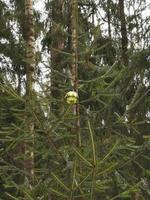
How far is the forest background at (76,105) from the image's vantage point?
4207mm

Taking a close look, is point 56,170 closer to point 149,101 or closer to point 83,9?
point 149,101

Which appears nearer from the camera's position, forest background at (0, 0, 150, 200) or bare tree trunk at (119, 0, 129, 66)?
forest background at (0, 0, 150, 200)

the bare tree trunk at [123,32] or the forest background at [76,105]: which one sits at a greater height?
the bare tree trunk at [123,32]

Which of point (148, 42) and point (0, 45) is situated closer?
point (148, 42)

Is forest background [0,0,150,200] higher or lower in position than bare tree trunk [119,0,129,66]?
lower

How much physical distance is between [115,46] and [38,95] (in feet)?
22.7

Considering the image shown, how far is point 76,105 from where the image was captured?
15.8ft

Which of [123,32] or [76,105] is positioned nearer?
[76,105]

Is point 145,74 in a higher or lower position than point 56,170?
higher

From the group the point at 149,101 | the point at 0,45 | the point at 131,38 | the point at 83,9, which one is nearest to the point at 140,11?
the point at 131,38

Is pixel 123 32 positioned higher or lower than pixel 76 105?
higher

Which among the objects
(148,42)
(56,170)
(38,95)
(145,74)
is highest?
(148,42)

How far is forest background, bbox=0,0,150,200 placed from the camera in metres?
4.21

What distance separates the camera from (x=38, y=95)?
4664mm
